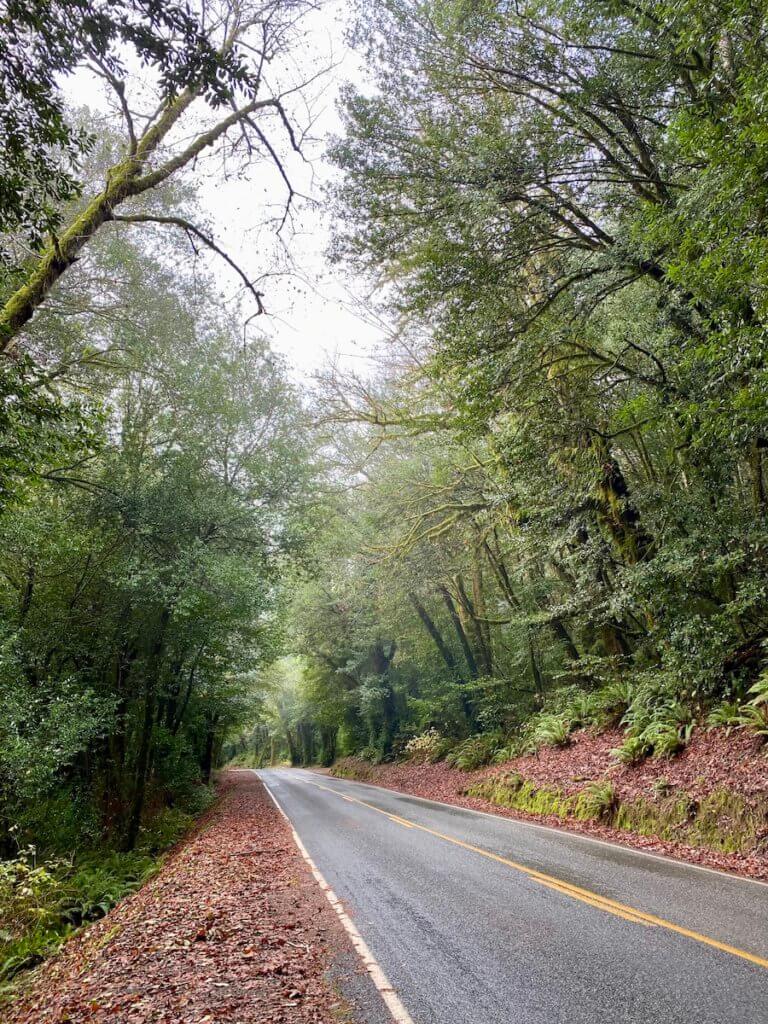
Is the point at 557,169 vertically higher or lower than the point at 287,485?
higher

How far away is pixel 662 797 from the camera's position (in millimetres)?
8227

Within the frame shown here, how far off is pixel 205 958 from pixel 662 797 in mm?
7203

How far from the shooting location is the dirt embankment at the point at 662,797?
682cm

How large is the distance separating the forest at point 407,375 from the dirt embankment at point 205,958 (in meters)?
1.84

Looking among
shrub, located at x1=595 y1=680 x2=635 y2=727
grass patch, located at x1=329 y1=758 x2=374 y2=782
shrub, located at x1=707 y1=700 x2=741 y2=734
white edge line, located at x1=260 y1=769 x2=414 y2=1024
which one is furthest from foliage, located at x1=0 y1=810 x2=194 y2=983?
grass patch, located at x1=329 y1=758 x2=374 y2=782

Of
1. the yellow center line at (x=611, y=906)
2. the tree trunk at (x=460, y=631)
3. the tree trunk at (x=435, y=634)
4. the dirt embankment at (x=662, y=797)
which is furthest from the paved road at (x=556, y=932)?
the tree trunk at (x=435, y=634)

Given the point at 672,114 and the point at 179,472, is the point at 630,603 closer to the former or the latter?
the point at 672,114

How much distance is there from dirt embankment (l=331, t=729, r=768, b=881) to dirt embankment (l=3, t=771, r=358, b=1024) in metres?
5.18

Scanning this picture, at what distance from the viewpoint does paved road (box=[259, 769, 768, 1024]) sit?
11.0 feet

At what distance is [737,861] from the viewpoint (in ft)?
21.0

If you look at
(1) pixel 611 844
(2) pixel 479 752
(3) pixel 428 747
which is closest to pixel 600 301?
(1) pixel 611 844

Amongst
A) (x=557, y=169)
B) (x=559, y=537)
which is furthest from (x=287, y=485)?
(x=557, y=169)

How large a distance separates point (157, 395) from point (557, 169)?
9.16 metres

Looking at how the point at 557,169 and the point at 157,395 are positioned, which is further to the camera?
the point at 157,395
